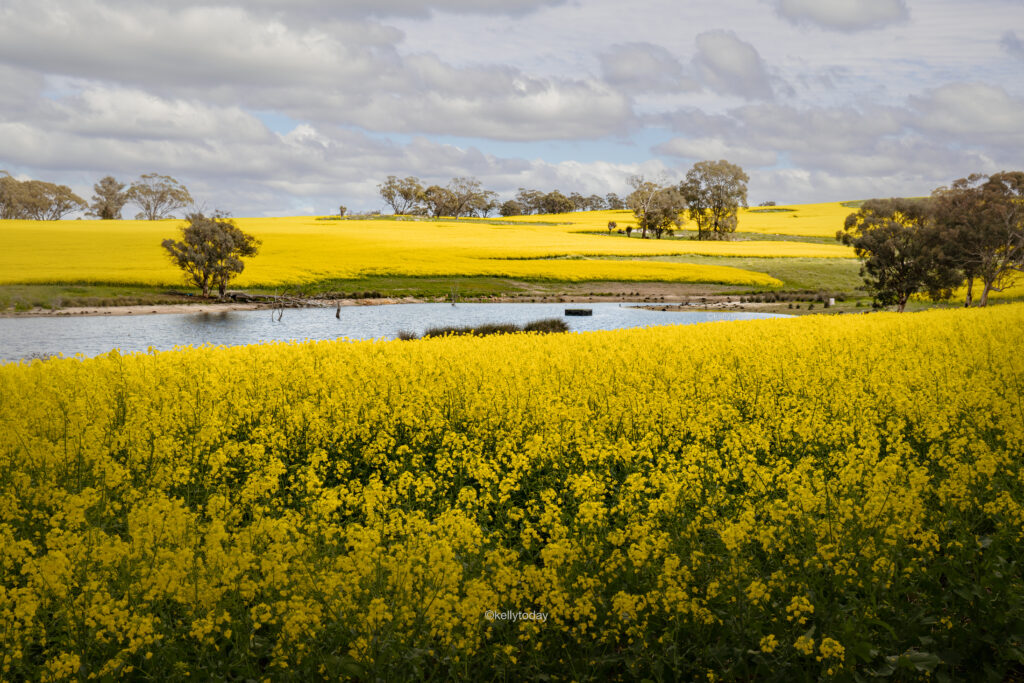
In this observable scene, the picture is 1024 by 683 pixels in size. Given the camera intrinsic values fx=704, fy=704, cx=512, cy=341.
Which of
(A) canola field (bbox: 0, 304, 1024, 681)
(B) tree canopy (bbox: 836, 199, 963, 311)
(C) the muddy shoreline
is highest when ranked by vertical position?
(B) tree canopy (bbox: 836, 199, 963, 311)

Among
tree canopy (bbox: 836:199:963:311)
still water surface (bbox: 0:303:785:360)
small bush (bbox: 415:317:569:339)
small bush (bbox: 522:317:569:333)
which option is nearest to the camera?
small bush (bbox: 415:317:569:339)

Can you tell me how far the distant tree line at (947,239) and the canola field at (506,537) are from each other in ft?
101

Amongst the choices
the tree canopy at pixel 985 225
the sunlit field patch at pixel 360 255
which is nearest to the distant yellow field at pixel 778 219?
the sunlit field patch at pixel 360 255

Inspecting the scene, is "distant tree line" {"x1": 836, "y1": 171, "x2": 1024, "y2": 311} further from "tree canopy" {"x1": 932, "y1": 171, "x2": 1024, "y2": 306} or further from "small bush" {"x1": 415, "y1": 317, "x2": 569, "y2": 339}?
"small bush" {"x1": 415, "y1": 317, "x2": 569, "y2": 339}

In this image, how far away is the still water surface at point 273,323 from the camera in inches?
1236

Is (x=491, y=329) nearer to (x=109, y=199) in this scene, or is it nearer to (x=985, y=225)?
(x=985, y=225)

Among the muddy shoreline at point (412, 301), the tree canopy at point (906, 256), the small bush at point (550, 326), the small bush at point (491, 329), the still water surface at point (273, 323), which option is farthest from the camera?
the muddy shoreline at point (412, 301)

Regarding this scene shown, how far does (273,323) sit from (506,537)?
35.8 metres

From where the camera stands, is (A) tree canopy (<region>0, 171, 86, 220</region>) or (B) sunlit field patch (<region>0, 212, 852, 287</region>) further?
(A) tree canopy (<region>0, 171, 86, 220</region>)

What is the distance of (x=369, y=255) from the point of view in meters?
67.5

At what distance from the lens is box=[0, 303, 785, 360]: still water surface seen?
31.4m

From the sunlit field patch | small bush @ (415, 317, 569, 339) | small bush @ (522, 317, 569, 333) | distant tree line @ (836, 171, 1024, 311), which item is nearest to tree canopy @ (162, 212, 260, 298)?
the sunlit field patch

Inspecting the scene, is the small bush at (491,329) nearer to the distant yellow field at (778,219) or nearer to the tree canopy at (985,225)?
the tree canopy at (985,225)

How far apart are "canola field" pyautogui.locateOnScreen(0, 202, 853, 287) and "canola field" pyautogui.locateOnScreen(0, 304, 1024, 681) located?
48002 millimetres
